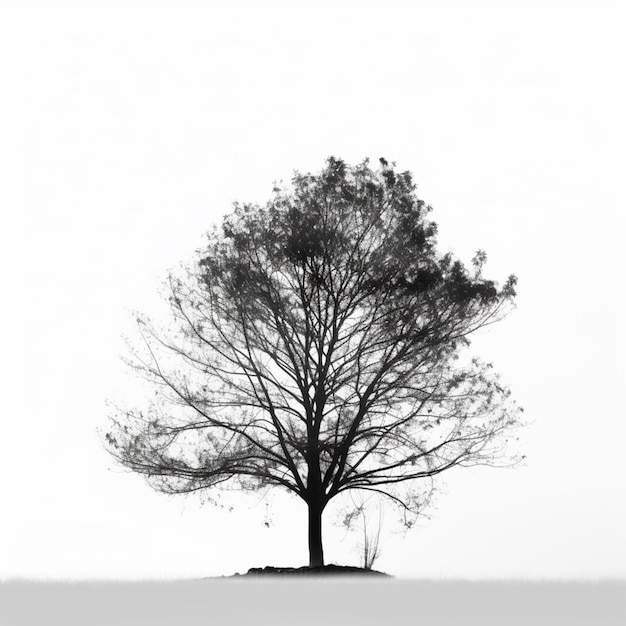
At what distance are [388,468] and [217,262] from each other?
5.42 m

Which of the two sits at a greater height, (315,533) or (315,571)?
(315,533)

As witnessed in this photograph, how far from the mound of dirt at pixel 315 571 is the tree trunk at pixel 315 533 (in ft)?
0.74

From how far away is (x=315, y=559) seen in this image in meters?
16.6

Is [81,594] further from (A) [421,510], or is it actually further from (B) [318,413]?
(A) [421,510]

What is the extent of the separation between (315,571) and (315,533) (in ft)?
2.94

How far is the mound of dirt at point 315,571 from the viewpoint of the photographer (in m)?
15.9

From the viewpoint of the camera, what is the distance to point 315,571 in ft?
52.7

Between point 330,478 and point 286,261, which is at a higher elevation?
point 286,261

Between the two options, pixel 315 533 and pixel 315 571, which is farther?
pixel 315 533

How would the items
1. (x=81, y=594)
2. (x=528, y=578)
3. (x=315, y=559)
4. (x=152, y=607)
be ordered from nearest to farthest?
(x=152, y=607) → (x=81, y=594) → (x=528, y=578) → (x=315, y=559)

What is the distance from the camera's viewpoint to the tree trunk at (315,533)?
1664 centimetres

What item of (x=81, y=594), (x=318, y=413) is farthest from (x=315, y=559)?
(x=81, y=594)

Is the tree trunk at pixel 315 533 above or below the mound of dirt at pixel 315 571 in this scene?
above

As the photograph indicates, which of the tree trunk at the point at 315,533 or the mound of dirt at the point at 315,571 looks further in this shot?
the tree trunk at the point at 315,533
